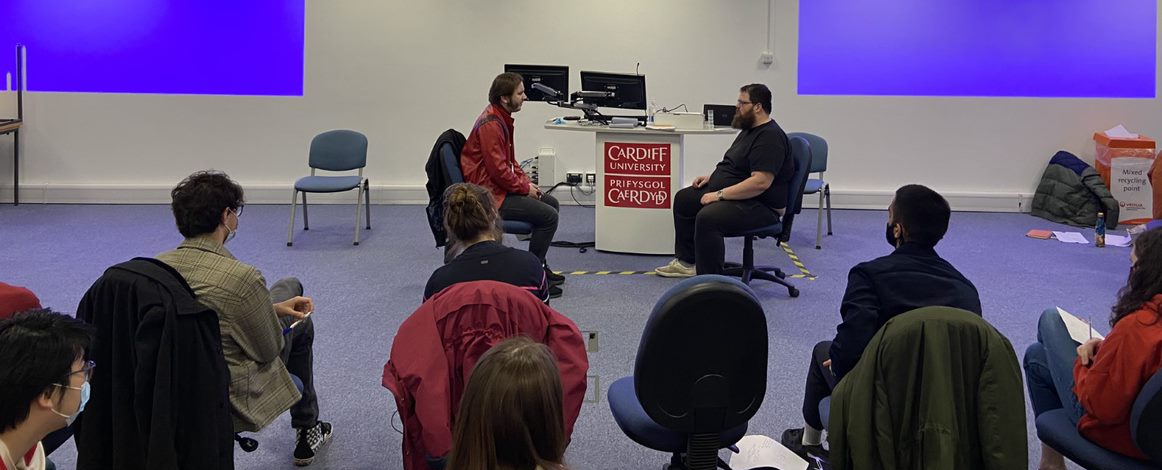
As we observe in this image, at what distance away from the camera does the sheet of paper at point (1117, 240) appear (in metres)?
7.14

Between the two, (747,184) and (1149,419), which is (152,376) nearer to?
(1149,419)

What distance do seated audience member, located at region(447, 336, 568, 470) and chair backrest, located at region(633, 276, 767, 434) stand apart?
832 millimetres

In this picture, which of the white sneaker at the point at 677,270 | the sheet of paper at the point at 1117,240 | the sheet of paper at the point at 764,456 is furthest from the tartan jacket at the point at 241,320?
the sheet of paper at the point at 1117,240

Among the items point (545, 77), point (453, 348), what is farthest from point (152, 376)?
point (545, 77)

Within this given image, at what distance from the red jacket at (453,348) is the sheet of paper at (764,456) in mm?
909

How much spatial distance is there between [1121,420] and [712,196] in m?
3.16

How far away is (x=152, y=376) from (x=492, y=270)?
934mm

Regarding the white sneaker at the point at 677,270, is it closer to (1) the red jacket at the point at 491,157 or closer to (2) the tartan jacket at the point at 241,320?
(1) the red jacket at the point at 491,157

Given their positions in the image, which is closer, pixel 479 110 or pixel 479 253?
pixel 479 253

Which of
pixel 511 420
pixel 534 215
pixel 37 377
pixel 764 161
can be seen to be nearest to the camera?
pixel 511 420

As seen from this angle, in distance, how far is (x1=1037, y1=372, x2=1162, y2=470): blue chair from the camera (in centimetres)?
227

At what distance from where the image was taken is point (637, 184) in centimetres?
640

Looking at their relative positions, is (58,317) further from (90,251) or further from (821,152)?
(821,152)

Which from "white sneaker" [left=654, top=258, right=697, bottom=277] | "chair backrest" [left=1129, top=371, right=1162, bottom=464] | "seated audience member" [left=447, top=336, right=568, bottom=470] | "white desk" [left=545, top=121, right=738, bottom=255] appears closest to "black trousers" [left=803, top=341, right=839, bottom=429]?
"chair backrest" [left=1129, top=371, right=1162, bottom=464]
